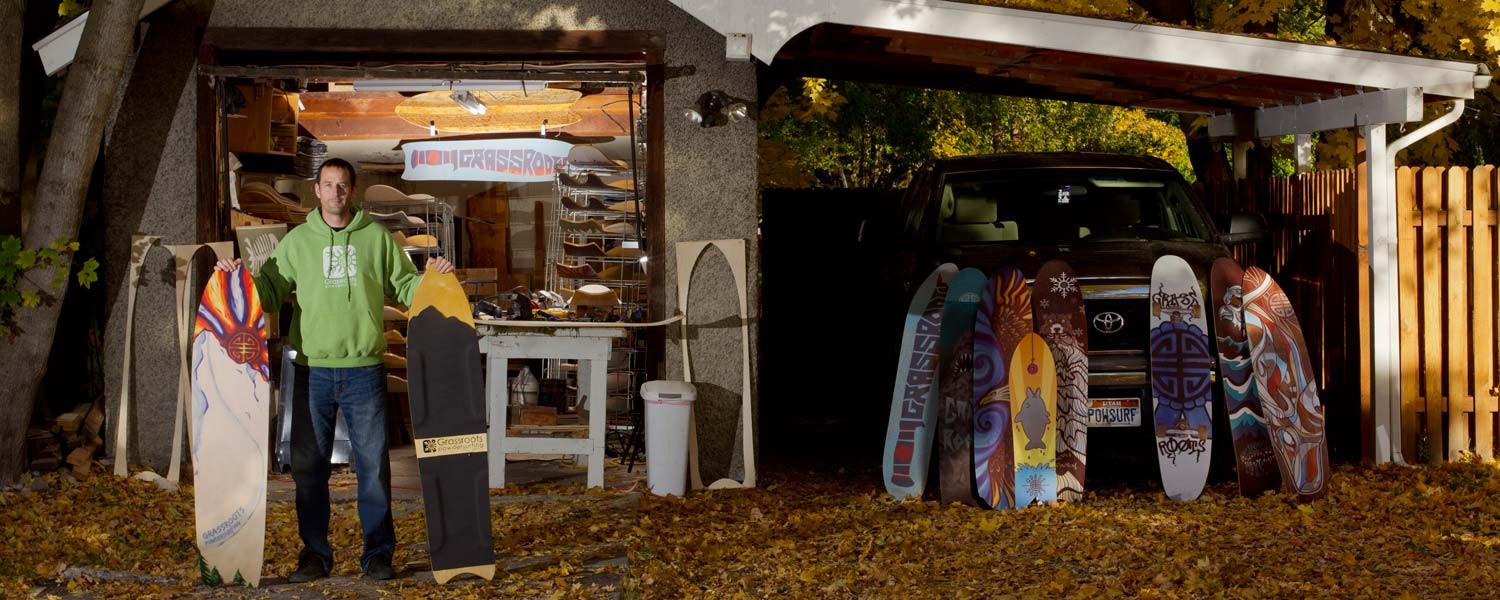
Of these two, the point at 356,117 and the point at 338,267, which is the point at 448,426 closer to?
the point at 338,267

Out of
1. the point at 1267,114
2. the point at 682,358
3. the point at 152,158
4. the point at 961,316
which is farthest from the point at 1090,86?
the point at 152,158

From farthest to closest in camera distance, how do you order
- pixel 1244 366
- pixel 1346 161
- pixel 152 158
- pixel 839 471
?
1. pixel 1346 161
2. pixel 839 471
3. pixel 152 158
4. pixel 1244 366

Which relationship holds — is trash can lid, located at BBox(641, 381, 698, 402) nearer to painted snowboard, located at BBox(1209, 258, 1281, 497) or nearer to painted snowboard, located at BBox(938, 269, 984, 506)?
painted snowboard, located at BBox(938, 269, 984, 506)

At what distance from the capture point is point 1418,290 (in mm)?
8945

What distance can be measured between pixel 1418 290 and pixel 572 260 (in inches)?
219

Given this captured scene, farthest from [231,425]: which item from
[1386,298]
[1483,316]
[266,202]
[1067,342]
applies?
[1483,316]

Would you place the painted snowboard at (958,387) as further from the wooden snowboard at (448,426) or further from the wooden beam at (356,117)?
the wooden beam at (356,117)

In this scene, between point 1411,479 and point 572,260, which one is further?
point 572,260

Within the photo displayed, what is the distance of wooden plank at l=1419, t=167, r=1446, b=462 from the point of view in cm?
889

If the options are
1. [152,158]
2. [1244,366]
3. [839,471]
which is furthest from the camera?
[839,471]

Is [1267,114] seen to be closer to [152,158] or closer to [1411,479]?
[1411,479]

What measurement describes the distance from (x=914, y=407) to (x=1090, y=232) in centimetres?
177

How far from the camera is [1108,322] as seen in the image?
27.0ft

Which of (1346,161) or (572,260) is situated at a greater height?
(1346,161)
